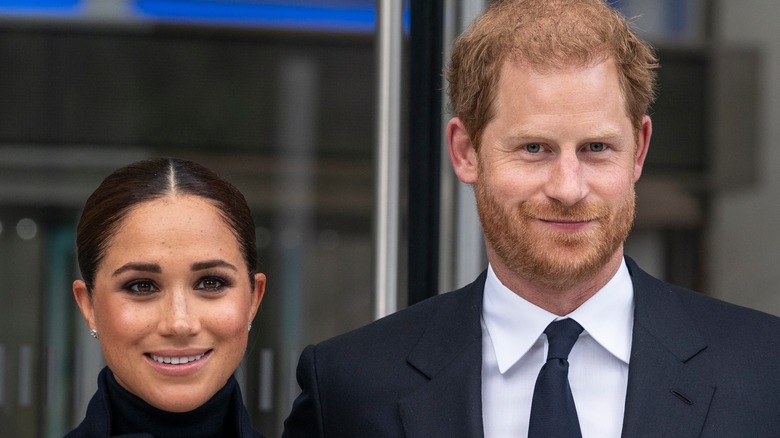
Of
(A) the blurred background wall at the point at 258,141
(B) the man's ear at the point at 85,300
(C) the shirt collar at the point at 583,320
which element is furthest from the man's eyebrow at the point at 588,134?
(A) the blurred background wall at the point at 258,141

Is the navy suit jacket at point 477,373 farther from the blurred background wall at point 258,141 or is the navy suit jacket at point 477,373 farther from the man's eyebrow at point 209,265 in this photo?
the blurred background wall at point 258,141

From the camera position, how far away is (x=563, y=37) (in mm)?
2203

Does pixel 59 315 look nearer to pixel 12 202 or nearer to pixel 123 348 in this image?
pixel 12 202

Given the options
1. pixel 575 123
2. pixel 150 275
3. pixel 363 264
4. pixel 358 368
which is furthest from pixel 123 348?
pixel 363 264

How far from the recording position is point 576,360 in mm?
2227

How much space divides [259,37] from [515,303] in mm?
4172

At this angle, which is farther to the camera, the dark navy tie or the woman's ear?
the woman's ear

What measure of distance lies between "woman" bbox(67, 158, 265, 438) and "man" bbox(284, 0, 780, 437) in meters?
0.25

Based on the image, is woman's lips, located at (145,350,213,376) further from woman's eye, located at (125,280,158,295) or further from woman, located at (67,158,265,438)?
woman's eye, located at (125,280,158,295)

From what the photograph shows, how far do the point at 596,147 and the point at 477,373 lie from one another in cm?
44

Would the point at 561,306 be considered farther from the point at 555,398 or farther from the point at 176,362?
the point at 176,362

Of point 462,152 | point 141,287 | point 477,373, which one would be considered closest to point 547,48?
point 462,152

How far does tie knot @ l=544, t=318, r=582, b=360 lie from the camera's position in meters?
2.20

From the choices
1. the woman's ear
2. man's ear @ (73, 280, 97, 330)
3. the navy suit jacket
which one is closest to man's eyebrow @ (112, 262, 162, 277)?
man's ear @ (73, 280, 97, 330)
